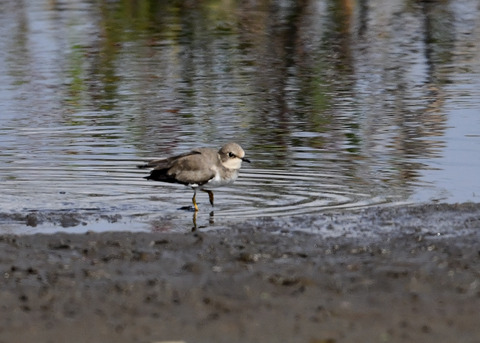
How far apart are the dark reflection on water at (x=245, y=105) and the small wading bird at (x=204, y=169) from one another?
28cm

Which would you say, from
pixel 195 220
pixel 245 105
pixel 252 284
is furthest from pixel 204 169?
pixel 245 105

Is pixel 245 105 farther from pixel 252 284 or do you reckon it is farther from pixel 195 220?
pixel 252 284

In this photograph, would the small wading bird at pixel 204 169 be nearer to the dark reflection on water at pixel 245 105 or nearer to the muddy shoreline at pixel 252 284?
the dark reflection on water at pixel 245 105

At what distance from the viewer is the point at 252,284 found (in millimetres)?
7316

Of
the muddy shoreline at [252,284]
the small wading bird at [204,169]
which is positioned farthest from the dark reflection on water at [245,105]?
the muddy shoreline at [252,284]

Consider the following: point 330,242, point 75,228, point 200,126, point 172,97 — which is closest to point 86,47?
point 172,97

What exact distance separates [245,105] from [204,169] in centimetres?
654

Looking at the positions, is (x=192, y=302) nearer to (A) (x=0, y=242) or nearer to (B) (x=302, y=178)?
(A) (x=0, y=242)

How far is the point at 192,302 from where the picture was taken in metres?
6.95

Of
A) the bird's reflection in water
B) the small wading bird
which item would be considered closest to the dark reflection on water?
the bird's reflection in water

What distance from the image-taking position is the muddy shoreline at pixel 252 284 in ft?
21.0

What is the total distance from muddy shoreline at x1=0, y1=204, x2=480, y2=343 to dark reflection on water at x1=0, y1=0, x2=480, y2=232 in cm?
146

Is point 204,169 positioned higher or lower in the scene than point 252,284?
lower

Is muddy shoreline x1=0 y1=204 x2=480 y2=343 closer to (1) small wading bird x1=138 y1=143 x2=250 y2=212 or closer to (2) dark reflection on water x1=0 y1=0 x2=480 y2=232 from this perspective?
(2) dark reflection on water x1=0 y1=0 x2=480 y2=232
